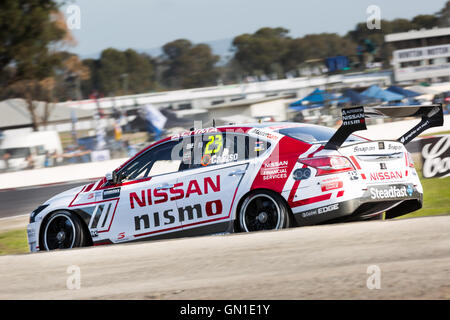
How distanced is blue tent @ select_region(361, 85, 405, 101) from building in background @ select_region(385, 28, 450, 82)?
95.2ft

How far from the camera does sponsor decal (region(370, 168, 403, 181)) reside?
21.4 feet

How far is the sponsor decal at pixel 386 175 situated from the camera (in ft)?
21.4

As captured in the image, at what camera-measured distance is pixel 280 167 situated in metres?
6.63

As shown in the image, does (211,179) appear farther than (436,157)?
No

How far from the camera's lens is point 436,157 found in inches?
479

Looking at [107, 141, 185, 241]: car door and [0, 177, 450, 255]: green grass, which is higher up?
[107, 141, 185, 241]: car door

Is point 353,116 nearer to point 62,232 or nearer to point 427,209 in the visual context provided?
point 62,232

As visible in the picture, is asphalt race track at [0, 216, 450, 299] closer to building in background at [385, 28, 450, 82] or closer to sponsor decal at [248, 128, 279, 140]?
sponsor decal at [248, 128, 279, 140]

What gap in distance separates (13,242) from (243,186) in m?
5.10

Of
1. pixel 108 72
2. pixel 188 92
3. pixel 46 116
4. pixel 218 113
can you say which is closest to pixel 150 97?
pixel 188 92

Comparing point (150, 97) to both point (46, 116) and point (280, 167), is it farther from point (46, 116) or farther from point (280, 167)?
point (280, 167)

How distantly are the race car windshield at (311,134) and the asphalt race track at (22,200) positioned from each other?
30.6ft

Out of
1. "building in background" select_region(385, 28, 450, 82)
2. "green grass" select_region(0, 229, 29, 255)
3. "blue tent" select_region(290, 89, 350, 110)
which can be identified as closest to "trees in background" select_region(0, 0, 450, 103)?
"building in background" select_region(385, 28, 450, 82)

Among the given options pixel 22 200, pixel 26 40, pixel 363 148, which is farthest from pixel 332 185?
pixel 26 40
